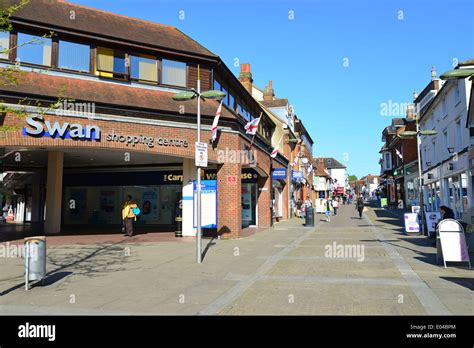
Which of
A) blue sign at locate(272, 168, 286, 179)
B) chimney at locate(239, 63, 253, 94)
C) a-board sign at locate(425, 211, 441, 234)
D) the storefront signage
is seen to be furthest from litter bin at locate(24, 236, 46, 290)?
chimney at locate(239, 63, 253, 94)

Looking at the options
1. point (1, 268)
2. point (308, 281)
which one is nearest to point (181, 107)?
point (1, 268)

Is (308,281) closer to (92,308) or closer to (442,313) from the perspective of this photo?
(442,313)

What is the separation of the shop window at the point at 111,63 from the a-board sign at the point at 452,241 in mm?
13477

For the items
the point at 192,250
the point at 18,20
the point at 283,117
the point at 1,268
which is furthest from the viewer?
the point at 283,117

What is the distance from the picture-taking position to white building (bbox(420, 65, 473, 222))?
21.2 meters

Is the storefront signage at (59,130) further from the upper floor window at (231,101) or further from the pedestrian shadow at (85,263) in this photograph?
the upper floor window at (231,101)

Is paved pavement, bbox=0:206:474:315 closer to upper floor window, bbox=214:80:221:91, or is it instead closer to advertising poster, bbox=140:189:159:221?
upper floor window, bbox=214:80:221:91

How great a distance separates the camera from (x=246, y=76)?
34188 millimetres

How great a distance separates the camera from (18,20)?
47.2ft

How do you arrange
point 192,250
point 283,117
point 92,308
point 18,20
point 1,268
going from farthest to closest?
point 283,117, point 18,20, point 192,250, point 1,268, point 92,308

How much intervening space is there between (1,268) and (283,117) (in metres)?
29.5

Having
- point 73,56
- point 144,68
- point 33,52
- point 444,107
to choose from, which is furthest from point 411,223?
point 33,52

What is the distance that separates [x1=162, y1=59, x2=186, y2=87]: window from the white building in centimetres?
1479
